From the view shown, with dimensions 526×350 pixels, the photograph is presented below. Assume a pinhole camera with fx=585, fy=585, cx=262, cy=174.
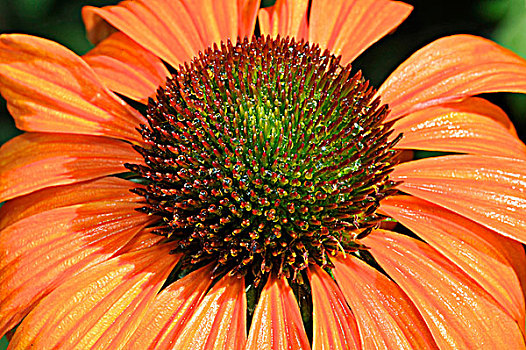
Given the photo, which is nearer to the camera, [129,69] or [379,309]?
[379,309]

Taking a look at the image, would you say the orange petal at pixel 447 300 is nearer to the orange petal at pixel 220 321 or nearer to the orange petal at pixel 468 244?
the orange petal at pixel 468 244

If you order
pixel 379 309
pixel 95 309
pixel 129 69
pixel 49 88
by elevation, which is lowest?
pixel 95 309

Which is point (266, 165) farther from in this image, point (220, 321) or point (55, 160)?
point (55, 160)

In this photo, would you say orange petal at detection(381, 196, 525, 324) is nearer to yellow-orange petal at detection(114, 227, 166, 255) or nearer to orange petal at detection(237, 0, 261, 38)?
yellow-orange petal at detection(114, 227, 166, 255)

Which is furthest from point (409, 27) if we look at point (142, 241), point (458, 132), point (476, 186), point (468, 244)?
point (142, 241)

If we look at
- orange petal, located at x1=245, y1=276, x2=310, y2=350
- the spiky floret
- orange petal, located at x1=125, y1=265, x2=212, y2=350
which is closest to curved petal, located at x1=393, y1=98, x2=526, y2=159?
the spiky floret

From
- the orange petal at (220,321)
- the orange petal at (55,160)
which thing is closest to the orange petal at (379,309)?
the orange petal at (220,321)

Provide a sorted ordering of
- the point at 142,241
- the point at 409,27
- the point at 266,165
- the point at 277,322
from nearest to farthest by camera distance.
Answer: the point at 277,322
the point at 266,165
the point at 142,241
the point at 409,27

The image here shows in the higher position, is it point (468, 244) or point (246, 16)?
point (246, 16)
